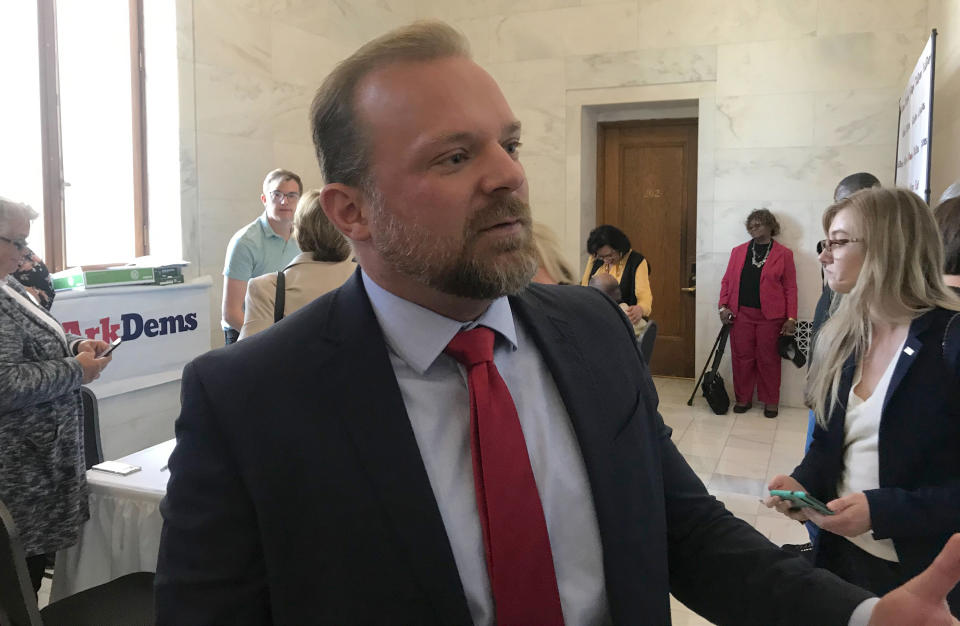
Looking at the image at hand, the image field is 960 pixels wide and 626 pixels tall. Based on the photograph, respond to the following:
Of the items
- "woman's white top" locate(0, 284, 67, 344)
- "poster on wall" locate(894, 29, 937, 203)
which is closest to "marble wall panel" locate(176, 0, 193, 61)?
"woman's white top" locate(0, 284, 67, 344)

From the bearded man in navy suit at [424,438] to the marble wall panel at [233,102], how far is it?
4.77 meters

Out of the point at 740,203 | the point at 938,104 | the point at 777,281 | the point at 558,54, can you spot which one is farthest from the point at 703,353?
the point at 558,54

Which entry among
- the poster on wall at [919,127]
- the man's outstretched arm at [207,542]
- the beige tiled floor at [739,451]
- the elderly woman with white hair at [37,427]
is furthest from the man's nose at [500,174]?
the poster on wall at [919,127]

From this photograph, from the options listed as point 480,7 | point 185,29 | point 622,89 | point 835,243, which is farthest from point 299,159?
point 835,243

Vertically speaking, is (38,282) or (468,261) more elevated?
(468,261)

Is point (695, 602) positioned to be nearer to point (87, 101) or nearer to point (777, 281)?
point (87, 101)

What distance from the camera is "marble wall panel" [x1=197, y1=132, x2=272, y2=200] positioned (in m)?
5.46

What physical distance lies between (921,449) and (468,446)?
122 cm

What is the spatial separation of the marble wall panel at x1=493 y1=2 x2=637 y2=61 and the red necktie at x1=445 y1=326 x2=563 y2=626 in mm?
6742

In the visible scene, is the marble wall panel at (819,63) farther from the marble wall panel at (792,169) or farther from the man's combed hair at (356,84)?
the man's combed hair at (356,84)

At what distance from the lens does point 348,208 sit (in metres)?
1.17

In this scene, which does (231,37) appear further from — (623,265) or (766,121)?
(766,121)

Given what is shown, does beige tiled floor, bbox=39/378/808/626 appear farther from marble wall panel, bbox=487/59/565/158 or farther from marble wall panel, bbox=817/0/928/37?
marble wall panel, bbox=817/0/928/37

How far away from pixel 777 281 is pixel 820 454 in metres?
4.91
